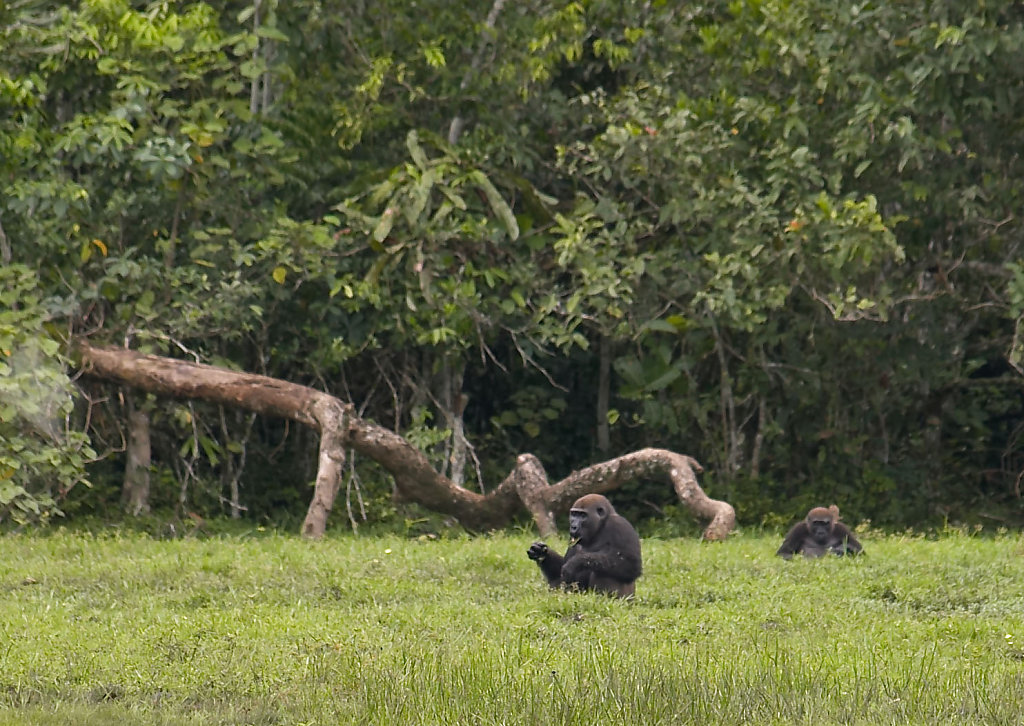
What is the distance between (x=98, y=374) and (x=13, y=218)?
1.75 meters

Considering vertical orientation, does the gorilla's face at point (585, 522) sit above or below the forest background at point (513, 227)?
below

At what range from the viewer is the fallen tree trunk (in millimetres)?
13906

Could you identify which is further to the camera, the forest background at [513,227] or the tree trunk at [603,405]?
the tree trunk at [603,405]

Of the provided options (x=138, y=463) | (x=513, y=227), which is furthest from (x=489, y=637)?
(x=138, y=463)

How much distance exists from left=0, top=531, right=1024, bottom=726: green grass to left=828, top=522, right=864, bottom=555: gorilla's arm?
22 centimetres

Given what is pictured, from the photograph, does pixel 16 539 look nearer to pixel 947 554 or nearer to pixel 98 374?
pixel 98 374

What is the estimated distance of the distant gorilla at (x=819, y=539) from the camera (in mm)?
11961

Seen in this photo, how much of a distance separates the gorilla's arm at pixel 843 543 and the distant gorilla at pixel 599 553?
2.82 m

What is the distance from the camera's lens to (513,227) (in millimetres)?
15383

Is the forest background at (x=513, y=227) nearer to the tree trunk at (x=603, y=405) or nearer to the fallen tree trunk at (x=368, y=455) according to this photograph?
the tree trunk at (x=603, y=405)

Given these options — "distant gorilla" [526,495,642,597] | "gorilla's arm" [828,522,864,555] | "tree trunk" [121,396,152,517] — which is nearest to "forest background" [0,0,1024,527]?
"tree trunk" [121,396,152,517]

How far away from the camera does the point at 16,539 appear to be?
13141 mm

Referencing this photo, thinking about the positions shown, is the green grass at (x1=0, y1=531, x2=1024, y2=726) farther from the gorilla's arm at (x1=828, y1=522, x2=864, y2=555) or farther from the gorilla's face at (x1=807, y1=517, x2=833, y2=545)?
the gorilla's face at (x1=807, y1=517, x2=833, y2=545)

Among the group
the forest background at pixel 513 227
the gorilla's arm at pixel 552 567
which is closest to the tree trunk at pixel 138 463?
the forest background at pixel 513 227
